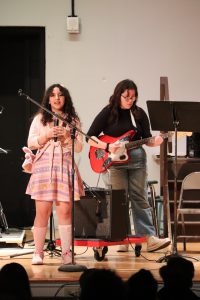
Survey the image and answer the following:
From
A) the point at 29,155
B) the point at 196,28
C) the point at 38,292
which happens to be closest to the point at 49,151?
the point at 29,155

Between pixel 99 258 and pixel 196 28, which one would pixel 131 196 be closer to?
pixel 99 258

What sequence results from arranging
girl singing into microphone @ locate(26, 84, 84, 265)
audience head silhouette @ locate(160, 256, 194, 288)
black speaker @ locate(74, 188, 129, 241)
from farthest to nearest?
black speaker @ locate(74, 188, 129, 241) < girl singing into microphone @ locate(26, 84, 84, 265) < audience head silhouette @ locate(160, 256, 194, 288)

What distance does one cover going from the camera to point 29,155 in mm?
5695

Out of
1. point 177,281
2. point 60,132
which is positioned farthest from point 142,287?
point 60,132

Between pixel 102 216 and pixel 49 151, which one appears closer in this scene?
pixel 49 151

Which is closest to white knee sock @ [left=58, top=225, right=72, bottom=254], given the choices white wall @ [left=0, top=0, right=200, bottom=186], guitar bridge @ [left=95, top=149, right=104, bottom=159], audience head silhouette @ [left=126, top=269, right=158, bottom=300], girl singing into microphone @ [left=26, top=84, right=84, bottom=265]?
girl singing into microphone @ [left=26, top=84, right=84, bottom=265]

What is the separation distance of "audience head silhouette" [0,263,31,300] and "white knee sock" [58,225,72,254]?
247 cm

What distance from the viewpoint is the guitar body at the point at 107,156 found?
6.19 metres

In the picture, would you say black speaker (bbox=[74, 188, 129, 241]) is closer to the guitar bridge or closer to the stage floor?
the stage floor

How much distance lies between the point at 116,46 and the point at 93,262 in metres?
3.51

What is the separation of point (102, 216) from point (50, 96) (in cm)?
122

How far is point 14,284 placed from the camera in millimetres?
2836

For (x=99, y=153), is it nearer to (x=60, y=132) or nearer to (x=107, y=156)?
(x=107, y=156)

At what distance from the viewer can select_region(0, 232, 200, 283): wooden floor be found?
4.95 m
